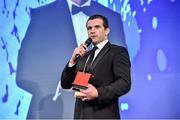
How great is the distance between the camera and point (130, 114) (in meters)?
2.91

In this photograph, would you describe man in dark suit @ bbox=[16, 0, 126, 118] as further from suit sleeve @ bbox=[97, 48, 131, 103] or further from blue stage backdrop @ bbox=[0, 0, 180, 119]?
suit sleeve @ bbox=[97, 48, 131, 103]

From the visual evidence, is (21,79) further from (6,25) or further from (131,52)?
(131,52)

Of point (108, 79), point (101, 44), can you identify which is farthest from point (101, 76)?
point (101, 44)

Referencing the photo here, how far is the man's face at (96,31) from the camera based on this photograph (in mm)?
1929

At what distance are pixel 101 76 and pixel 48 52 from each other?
1.13 meters

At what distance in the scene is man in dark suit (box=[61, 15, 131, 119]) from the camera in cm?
171

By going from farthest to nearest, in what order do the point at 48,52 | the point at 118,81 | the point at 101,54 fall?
the point at 48,52 < the point at 101,54 < the point at 118,81

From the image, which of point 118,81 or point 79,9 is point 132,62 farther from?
point 118,81

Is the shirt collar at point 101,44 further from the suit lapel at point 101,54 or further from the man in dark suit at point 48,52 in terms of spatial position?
the man in dark suit at point 48,52

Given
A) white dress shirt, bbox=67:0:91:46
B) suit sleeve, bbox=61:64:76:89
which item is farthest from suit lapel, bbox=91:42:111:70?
white dress shirt, bbox=67:0:91:46

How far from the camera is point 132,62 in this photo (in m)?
2.94

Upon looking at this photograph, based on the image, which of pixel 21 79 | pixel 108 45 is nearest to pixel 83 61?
pixel 108 45

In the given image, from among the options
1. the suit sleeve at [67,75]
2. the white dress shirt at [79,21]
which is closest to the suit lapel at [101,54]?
the suit sleeve at [67,75]

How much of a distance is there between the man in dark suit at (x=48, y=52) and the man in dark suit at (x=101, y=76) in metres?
0.90
